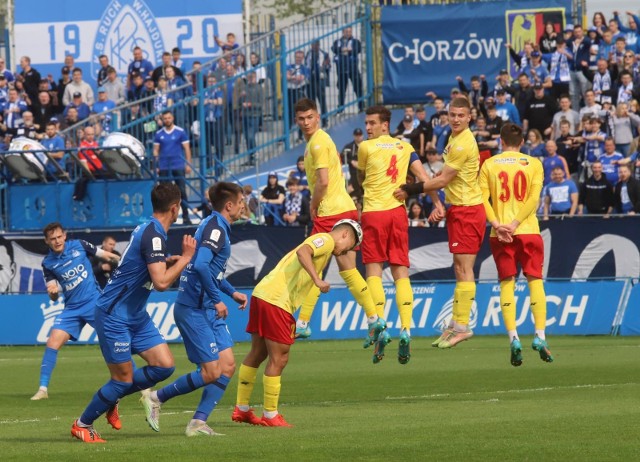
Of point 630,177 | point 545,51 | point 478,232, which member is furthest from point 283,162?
point 478,232

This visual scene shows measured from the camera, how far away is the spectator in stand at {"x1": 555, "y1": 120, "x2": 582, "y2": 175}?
2880 cm

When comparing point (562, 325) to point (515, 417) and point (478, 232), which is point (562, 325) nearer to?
point (478, 232)

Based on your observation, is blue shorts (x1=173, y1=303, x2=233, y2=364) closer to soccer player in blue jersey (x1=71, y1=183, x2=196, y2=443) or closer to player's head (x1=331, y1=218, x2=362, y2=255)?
soccer player in blue jersey (x1=71, y1=183, x2=196, y2=443)

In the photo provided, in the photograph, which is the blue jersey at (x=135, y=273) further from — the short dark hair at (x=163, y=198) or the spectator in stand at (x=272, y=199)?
the spectator in stand at (x=272, y=199)

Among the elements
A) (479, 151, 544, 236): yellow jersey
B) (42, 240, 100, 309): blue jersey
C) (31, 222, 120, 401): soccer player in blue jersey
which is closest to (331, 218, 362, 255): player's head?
(479, 151, 544, 236): yellow jersey

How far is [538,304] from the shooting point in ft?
53.1

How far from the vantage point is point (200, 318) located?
1171 centimetres

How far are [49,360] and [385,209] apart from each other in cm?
462

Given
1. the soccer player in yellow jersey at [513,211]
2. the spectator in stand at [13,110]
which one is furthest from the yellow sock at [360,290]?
the spectator in stand at [13,110]

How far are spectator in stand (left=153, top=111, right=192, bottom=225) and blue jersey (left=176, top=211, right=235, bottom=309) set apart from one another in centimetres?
1796

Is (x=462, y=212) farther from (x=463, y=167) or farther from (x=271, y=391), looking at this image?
(x=271, y=391)

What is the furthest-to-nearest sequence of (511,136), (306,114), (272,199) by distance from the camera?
(272,199)
(511,136)
(306,114)

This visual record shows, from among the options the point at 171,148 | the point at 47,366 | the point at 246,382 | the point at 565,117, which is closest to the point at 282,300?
the point at 246,382

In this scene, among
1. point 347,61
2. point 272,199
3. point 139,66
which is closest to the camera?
point 272,199
